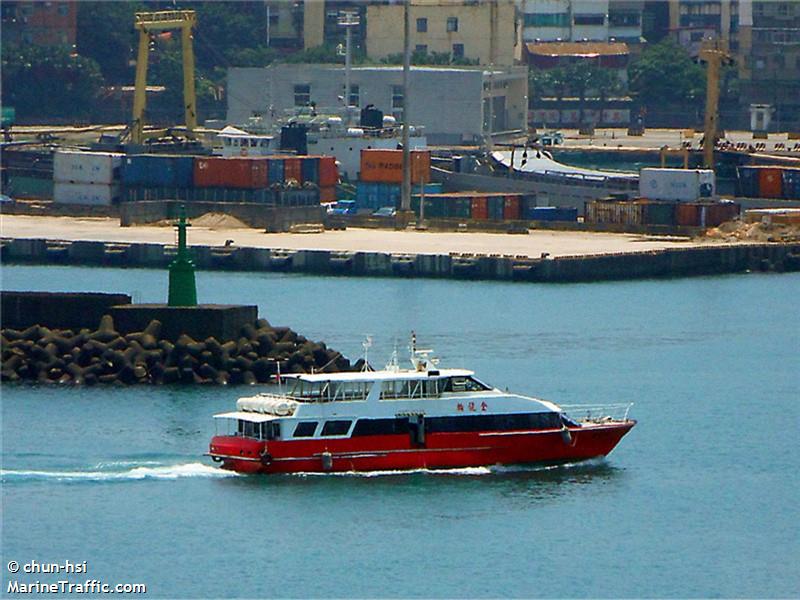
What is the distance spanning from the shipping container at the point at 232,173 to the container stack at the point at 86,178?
4.67 metres

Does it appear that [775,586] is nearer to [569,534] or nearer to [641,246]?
[569,534]

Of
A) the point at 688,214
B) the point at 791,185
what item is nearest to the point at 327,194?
the point at 688,214

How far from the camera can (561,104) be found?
177125 millimetres

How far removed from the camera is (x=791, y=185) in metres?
107

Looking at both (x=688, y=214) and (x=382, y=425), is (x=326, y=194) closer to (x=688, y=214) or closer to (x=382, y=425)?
(x=688, y=214)

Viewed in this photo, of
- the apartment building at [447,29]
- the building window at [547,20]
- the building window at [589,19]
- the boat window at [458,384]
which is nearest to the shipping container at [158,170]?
the apartment building at [447,29]

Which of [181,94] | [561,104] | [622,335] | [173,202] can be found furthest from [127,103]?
[622,335]

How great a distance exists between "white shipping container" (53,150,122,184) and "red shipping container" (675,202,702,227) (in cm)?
2435

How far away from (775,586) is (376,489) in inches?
332

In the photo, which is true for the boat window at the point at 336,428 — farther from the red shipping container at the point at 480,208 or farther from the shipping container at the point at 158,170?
the shipping container at the point at 158,170

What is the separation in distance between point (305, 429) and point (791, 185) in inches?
2582

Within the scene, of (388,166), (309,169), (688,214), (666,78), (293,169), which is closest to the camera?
(688,214)

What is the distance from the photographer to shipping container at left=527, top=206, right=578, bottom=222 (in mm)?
102688

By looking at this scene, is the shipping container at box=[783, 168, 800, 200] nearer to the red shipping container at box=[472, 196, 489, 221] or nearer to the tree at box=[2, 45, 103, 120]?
the red shipping container at box=[472, 196, 489, 221]
